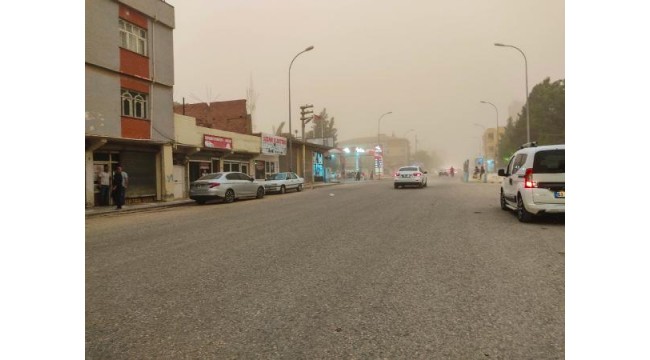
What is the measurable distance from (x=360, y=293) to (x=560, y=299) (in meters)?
1.92

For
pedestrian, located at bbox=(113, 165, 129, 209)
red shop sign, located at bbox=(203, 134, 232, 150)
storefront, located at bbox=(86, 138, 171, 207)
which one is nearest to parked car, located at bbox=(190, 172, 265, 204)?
pedestrian, located at bbox=(113, 165, 129, 209)

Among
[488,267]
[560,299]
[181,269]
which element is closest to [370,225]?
[488,267]

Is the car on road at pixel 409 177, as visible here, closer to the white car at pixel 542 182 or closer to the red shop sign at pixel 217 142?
the red shop sign at pixel 217 142

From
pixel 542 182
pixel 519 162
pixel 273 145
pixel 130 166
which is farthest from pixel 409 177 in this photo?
pixel 542 182

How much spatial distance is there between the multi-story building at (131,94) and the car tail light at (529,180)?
16.1 meters

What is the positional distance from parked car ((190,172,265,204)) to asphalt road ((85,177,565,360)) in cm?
1084

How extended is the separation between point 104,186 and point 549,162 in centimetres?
1686

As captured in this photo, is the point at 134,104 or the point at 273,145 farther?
the point at 273,145

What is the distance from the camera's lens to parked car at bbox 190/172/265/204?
61.4ft

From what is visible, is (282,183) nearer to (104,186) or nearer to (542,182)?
(104,186)

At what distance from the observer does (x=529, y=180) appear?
891cm

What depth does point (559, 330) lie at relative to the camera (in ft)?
10.3

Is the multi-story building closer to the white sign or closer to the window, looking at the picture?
the white sign
